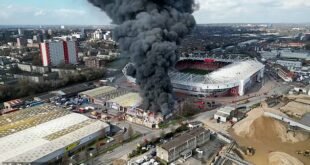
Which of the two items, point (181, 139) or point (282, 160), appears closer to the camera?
point (282, 160)

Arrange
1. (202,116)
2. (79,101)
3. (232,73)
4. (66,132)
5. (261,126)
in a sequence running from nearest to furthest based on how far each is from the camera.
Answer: (66,132), (261,126), (202,116), (79,101), (232,73)

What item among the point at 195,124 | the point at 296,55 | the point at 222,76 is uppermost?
the point at 296,55

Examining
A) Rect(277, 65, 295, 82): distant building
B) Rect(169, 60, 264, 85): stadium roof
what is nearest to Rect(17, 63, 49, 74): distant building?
Rect(169, 60, 264, 85): stadium roof

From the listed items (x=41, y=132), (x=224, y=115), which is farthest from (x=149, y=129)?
(x=41, y=132)

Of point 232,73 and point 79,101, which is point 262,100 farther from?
point 79,101

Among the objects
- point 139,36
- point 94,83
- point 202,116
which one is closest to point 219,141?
point 202,116

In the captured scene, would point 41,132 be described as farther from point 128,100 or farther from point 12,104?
point 12,104

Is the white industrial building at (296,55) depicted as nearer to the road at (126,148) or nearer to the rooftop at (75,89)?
the rooftop at (75,89)
